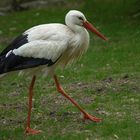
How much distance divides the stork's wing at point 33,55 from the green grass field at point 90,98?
55 centimetres

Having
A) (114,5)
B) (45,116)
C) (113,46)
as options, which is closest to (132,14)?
(114,5)

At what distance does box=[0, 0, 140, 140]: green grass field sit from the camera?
7.61 m

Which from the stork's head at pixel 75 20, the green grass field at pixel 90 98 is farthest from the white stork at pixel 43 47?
the green grass field at pixel 90 98

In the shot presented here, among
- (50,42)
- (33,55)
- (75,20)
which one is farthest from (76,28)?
(33,55)

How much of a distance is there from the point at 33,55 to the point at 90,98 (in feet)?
6.51

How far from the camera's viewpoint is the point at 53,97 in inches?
382

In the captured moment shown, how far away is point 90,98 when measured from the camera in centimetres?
940

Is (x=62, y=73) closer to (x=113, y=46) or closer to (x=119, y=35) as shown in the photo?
(x=113, y=46)

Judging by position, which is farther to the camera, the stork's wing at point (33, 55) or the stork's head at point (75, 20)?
the stork's head at point (75, 20)

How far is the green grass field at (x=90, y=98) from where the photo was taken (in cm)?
761

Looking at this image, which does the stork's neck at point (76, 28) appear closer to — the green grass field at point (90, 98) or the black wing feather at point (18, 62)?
the black wing feather at point (18, 62)

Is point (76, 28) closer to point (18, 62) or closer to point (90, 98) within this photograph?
point (18, 62)

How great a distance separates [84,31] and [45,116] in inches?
57.9

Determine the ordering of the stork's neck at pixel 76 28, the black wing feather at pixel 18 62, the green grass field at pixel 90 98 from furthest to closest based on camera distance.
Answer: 1. the stork's neck at pixel 76 28
2. the black wing feather at pixel 18 62
3. the green grass field at pixel 90 98
